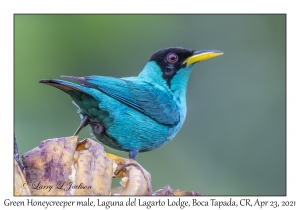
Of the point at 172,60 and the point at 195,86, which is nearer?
the point at 172,60

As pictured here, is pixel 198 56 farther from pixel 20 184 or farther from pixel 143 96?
pixel 20 184

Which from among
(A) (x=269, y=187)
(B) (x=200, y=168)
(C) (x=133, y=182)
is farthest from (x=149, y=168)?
(C) (x=133, y=182)

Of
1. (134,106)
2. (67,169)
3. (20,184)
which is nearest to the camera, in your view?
(20,184)

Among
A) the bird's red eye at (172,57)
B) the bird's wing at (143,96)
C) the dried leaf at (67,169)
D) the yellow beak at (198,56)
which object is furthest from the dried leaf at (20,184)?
the bird's red eye at (172,57)

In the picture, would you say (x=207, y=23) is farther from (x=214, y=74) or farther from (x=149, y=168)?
(x=149, y=168)

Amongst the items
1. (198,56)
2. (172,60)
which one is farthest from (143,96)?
(198,56)

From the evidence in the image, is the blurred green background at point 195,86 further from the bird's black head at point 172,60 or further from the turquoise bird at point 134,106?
the bird's black head at point 172,60

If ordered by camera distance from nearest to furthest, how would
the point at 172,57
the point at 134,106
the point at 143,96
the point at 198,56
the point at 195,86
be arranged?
the point at 134,106, the point at 143,96, the point at 198,56, the point at 172,57, the point at 195,86
